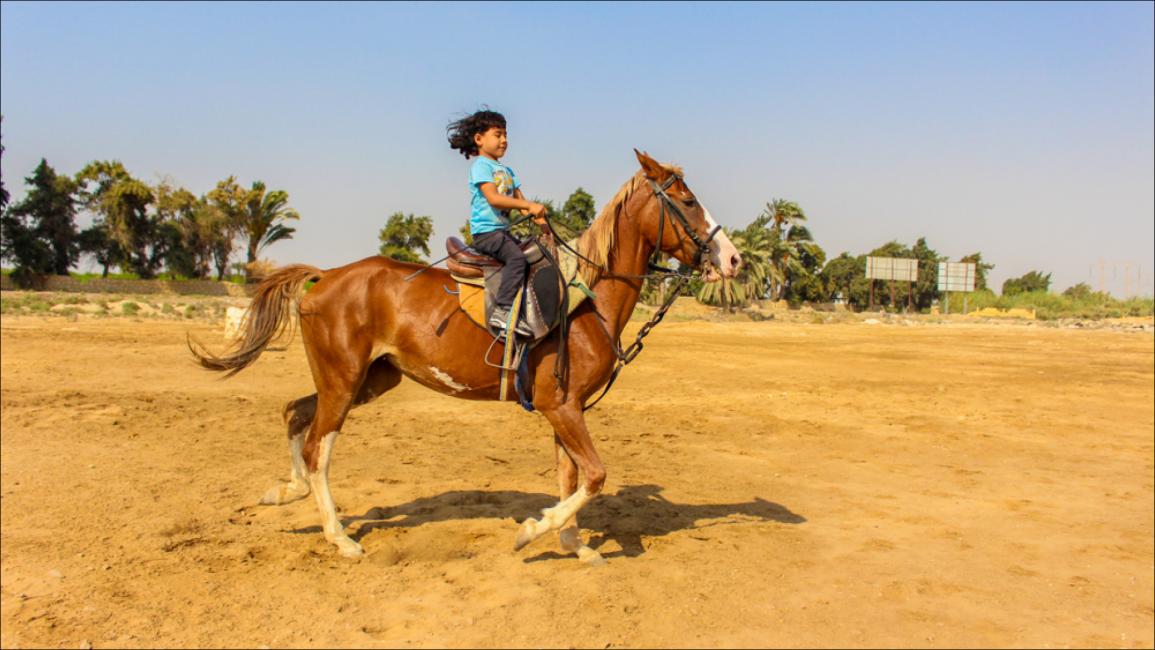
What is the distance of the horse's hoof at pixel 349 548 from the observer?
6.82 m

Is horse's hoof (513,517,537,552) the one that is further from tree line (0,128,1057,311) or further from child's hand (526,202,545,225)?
tree line (0,128,1057,311)

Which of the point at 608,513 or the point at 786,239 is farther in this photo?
the point at 786,239

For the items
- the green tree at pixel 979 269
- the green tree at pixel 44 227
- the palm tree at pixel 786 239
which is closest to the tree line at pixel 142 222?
the green tree at pixel 44 227

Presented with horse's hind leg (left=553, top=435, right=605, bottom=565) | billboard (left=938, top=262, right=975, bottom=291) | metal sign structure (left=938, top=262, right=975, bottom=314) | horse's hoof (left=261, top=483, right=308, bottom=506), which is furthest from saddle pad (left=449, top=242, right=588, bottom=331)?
billboard (left=938, top=262, right=975, bottom=291)

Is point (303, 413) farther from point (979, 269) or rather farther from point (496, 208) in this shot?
point (979, 269)

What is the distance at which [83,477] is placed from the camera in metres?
9.55

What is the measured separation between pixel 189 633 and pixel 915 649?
4.99 m

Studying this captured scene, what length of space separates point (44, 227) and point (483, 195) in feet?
193

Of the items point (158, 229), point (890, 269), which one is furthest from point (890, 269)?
point (158, 229)

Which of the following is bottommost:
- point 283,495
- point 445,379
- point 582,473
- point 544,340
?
point 283,495

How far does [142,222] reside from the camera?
185 feet

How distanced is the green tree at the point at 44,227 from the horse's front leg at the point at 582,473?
55574mm

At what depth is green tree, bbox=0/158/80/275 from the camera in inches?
1999

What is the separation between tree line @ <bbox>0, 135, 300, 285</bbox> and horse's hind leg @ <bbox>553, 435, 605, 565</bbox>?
51087 millimetres
